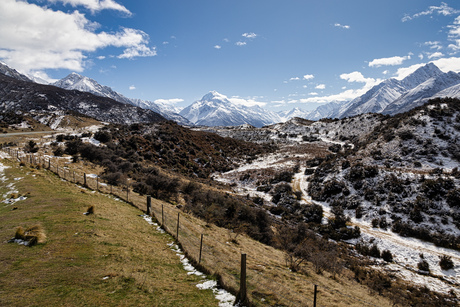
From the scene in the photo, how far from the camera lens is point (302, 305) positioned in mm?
8375

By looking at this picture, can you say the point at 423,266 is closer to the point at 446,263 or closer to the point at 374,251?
the point at 446,263

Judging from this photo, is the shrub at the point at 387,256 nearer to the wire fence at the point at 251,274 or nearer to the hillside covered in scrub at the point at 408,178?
the hillside covered in scrub at the point at 408,178

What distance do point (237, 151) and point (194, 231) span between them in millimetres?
62863

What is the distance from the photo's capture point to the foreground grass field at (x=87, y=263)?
7293 millimetres

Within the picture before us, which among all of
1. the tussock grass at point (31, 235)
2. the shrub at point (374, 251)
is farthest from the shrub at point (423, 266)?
the tussock grass at point (31, 235)

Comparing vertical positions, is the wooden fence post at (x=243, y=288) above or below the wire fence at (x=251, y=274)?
above

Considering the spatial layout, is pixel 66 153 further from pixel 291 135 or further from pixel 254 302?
pixel 291 135

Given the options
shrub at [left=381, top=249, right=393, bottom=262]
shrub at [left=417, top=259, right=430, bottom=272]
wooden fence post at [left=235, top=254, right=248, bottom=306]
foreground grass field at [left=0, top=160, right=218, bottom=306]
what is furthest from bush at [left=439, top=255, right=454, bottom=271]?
foreground grass field at [left=0, top=160, right=218, bottom=306]

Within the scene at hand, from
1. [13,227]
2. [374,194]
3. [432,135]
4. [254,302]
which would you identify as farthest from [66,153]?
[432,135]

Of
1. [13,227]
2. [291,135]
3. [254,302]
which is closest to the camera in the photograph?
[254,302]

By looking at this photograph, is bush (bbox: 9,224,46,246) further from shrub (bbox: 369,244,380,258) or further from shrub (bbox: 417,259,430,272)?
shrub (bbox: 417,259,430,272)

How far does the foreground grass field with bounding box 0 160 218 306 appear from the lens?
729cm

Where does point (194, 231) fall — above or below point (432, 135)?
below

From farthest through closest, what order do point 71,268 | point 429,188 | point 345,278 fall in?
point 429,188
point 345,278
point 71,268
